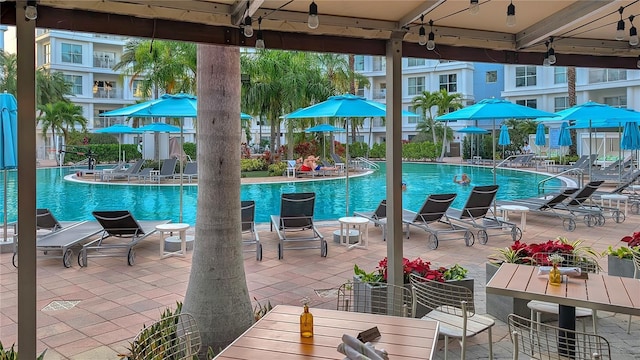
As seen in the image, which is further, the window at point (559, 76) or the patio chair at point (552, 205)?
the window at point (559, 76)

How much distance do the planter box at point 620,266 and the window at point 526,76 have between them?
1183 inches

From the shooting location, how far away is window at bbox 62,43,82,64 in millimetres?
36719

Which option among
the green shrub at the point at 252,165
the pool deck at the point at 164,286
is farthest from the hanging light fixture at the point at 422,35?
the green shrub at the point at 252,165

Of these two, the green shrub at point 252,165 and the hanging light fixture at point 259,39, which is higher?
the hanging light fixture at point 259,39

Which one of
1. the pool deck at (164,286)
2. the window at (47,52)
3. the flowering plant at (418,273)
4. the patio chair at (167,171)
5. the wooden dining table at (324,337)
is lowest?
the pool deck at (164,286)

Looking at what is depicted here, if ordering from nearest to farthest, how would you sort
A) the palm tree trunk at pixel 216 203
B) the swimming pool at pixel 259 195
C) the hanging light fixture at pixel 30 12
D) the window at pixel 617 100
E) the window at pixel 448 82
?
the hanging light fixture at pixel 30 12 → the palm tree trunk at pixel 216 203 → the swimming pool at pixel 259 195 → the window at pixel 617 100 → the window at pixel 448 82

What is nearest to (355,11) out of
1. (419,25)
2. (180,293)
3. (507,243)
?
(419,25)

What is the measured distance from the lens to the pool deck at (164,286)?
3875 mm

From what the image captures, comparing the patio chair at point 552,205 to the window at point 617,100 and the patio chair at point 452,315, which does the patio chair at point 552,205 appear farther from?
the window at point 617,100

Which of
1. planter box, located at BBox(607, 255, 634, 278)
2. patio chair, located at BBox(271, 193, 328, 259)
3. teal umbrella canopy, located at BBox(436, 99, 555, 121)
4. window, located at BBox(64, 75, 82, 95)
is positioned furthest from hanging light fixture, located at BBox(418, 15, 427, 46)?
window, located at BBox(64, 75, 82, 95)

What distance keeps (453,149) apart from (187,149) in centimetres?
1842

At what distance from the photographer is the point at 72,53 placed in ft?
122

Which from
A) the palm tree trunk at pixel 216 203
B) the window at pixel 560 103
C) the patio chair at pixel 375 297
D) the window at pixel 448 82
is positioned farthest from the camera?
the window at pixel 448 82

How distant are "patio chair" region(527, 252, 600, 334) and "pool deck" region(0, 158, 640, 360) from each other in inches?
11.7
